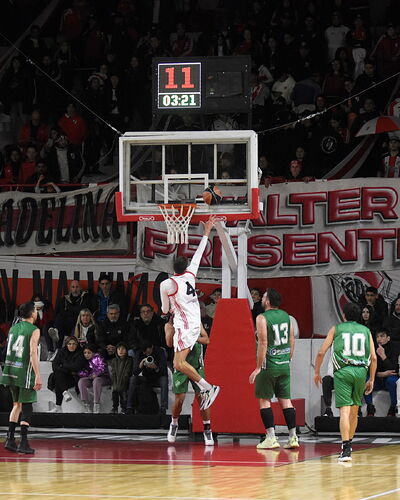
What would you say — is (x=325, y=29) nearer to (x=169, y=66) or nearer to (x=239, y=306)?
(x=169, y=66)

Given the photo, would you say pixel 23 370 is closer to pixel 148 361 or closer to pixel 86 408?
pixel 148 361

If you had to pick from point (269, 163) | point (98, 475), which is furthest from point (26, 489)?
point (269, 163)

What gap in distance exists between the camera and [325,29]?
23047mm

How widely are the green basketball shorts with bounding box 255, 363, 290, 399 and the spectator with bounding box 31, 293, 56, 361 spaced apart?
627cm

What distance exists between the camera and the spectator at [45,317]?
63.8 ft

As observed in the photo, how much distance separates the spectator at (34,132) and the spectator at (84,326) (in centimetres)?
501

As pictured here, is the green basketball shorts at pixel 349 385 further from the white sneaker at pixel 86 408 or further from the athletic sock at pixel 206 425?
the white sneaker at pixel 86 408

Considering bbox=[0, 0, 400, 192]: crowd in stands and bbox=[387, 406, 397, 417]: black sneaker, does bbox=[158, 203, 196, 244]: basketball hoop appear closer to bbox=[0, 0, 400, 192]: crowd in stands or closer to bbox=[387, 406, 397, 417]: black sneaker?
bbox=[387, 406, 397, 417]: black sneaker

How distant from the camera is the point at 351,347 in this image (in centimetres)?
1274

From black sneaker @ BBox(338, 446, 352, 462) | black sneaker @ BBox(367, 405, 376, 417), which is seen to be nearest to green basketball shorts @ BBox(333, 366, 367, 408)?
black sneaker @ BBox(338, 446, 352, 462)

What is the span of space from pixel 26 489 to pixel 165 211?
18.3 feet

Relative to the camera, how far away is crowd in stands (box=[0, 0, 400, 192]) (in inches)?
810

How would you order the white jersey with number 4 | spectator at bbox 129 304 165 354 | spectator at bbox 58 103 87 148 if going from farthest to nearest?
spectator at bbox 58 103 87 148, spectator at bbox 129 304 165 354, the white jersey with number 4

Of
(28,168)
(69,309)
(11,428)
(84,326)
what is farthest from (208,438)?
(28,168)
